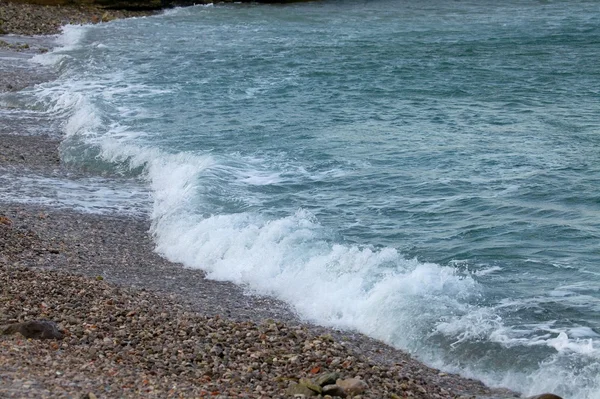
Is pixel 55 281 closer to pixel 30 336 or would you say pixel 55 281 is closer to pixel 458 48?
pixel 30 336

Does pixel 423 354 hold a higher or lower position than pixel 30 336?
lower

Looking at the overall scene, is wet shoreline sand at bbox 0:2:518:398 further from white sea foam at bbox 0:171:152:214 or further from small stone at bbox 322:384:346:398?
white sea foam at bbox 0:171:152:214

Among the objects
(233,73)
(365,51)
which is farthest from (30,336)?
(365,51)

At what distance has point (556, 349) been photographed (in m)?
10.7

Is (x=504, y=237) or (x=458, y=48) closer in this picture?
(x=504, y=237)

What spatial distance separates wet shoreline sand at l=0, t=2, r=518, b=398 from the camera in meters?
9.18

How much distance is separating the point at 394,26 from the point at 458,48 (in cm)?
703

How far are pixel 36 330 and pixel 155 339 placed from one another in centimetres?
132

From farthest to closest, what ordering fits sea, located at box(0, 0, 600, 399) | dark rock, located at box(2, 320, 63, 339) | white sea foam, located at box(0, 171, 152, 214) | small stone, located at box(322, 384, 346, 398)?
white sea foam, located at box(0, 171, 152, 214), sea, located at box(0, 0, 600, 399), dark rock, located at box(2, 320, 63, 339), small stone, located at box(322, 384, 346, 398)

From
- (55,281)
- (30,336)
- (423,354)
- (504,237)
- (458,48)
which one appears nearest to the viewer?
(30,336)

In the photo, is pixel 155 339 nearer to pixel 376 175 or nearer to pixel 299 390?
pixel 299 390

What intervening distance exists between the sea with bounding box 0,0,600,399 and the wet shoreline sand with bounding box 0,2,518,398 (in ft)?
1.86

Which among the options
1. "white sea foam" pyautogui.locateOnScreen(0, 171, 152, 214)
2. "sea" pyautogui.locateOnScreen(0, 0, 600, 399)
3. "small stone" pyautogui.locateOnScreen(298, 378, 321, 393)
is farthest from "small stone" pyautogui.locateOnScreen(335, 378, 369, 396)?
"white sea foam" pyautogui.locateOnScreen(0, 171, 152, 214)

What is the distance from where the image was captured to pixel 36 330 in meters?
10.2
